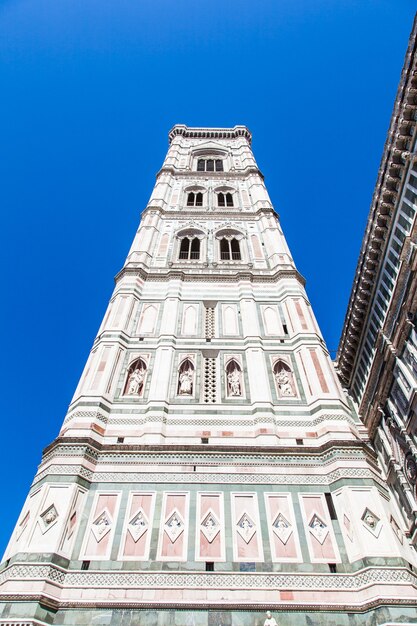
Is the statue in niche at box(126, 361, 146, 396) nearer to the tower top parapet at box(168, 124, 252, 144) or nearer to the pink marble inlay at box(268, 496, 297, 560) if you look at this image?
the pink marble inlay at box(268, 496, 297, 560)

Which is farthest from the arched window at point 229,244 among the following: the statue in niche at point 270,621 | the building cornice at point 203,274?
the statue in niche at point 270,621

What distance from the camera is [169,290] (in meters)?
14.2

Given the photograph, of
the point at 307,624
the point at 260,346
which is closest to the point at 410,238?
the point at 260,346

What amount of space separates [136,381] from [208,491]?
3.64 m

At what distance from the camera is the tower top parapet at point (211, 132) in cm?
3198

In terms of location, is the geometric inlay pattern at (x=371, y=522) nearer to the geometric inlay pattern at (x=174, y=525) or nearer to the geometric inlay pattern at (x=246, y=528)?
the geometric inlay pattern at (x=246, y=528)

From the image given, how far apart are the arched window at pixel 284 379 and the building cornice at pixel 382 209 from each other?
4.27 m

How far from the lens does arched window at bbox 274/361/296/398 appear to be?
34.2ft

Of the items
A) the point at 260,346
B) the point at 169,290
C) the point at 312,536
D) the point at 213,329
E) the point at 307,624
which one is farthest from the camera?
the point at 169,290

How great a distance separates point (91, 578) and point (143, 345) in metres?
6.16

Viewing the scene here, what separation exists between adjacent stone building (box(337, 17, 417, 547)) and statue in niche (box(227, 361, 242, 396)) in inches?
146

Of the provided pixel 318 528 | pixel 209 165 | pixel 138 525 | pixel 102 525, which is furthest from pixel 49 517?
pixel 209 165

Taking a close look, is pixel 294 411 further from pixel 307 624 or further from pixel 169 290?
pixel 169 290

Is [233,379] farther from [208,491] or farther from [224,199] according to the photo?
[224,199]
